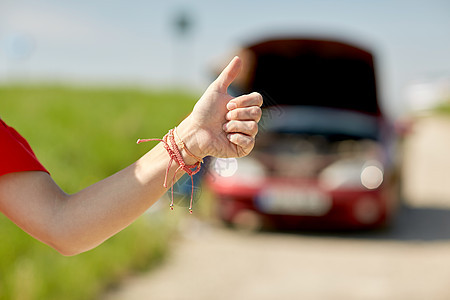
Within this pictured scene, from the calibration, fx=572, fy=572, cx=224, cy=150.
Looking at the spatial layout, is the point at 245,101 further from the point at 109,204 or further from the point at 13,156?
the point at 13,156

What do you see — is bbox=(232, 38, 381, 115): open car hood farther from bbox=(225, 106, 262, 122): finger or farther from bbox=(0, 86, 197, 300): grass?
bbox=(225, 106, 262, 122): finger

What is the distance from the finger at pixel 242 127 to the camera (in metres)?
1.51

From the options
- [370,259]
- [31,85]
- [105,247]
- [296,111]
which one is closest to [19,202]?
[105,247]

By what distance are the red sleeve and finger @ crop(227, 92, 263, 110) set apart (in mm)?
553

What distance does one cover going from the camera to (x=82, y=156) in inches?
305

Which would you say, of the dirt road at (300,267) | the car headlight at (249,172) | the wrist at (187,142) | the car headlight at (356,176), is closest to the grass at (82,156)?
the dirt road at (300,267)

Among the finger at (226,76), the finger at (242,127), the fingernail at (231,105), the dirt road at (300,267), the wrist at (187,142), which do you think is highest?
the finger at (226,76)

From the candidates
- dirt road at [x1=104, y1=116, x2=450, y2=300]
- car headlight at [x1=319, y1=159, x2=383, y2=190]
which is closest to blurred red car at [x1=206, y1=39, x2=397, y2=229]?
car headlight at [x1=319, y1=159, x2=383, y2=190]

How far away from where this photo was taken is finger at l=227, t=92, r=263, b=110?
1.50m

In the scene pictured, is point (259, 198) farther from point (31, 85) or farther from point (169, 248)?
point (31, 85)

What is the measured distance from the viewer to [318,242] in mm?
5844

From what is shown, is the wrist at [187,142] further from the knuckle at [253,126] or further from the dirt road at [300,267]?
the dirt road at [300,267]

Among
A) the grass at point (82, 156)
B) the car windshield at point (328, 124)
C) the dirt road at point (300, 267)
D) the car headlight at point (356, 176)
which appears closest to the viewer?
the grass at point (82, 156)

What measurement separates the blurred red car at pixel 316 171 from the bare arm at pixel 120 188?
383 cm
